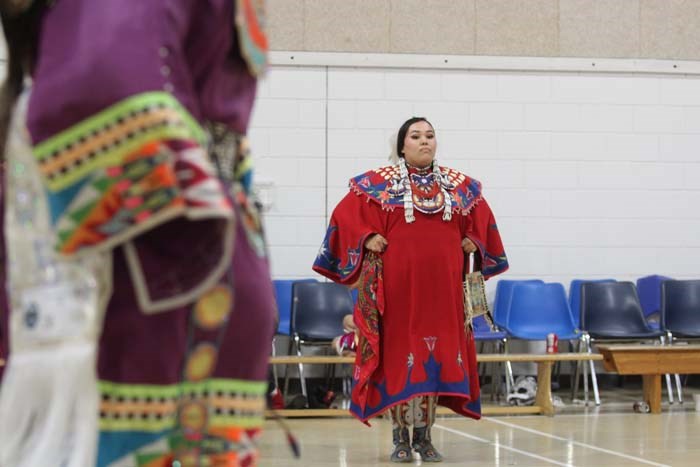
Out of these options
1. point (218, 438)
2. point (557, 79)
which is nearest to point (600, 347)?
point (557, 79)

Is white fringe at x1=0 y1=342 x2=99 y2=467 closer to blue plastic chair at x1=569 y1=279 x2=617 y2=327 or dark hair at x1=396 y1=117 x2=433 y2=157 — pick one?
dark hair at x1=396 y1=117 x2=433 y2=157

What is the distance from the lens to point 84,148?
4.63 feet

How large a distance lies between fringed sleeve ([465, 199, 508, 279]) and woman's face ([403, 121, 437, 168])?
306mm

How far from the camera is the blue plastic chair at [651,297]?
25.2 ft

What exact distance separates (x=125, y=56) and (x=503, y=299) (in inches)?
243

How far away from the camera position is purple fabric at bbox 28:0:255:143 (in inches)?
55.4

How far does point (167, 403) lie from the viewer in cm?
150

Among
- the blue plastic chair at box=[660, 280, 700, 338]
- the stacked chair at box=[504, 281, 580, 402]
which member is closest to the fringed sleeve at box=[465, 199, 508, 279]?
the stacked chair at box=[504, 281, 580, 402]

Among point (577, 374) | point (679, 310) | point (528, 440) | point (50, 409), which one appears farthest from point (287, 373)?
point (50, 409)

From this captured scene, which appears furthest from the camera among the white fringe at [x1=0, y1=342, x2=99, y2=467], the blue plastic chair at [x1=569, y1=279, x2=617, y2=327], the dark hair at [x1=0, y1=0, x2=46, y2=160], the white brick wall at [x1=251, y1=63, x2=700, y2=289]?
the white brick wall at [x1=251, y1=63, x2=700, y2=289]

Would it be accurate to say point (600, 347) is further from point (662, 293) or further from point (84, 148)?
point (84, 148)

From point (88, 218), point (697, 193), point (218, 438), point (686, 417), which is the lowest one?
point (686, 417)

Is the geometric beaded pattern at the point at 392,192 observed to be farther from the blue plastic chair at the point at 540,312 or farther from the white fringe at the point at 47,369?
the white fringe at the point at 47,369

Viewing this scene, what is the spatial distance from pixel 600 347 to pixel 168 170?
18.9ft
